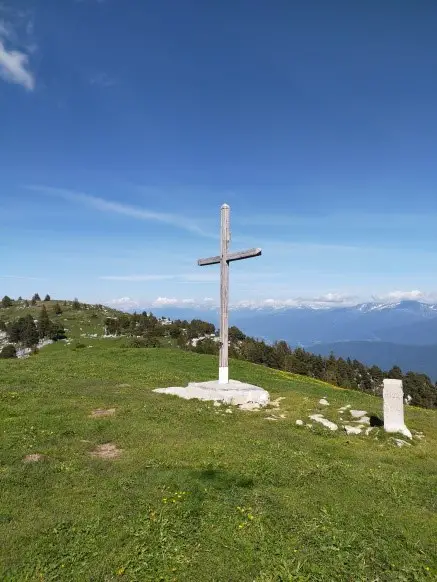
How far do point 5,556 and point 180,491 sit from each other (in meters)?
3.67

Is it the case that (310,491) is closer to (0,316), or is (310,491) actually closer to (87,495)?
(87,495)

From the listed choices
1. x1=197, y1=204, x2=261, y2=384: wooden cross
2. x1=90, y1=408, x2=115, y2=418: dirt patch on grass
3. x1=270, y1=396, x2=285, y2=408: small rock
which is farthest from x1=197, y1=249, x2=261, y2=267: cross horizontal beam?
x1=90, y1=408, x2=115, y2=418: dirt patch on grass

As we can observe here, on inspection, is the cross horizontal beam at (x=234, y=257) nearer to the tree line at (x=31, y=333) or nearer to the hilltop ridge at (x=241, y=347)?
the hilltop ridge at (x=241, y=347)

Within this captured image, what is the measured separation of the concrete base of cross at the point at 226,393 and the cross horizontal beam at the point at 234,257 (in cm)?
648

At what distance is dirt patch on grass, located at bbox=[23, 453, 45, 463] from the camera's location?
1090 centimetres

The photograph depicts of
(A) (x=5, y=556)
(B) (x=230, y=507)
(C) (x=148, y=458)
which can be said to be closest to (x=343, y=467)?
(B) (x=230, y=507)

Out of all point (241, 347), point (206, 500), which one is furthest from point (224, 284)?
point (241, 347)

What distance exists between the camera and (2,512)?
8.20 m

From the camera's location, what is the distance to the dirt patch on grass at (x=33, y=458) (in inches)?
429

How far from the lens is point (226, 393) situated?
64.4 feet

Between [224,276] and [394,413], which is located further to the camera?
[224,276]

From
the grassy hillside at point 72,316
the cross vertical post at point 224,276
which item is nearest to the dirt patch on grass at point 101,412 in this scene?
the cross vertical post at point 224,276

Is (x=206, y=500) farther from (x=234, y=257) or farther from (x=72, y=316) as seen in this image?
(x=72, y=316)

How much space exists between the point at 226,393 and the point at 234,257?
22.4 ft
